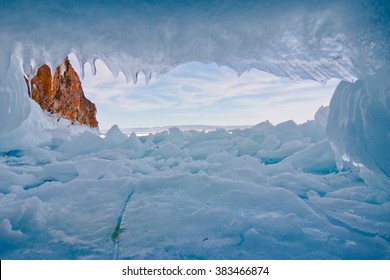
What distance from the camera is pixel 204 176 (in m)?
4.00

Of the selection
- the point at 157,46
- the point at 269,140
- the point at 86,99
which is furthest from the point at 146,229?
the point at 86,99

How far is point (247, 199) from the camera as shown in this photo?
340 cm

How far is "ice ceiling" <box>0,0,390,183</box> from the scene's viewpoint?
265cm

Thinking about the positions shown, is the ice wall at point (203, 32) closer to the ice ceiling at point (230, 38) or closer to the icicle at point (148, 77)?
the ice ceiling at point (230, 38)

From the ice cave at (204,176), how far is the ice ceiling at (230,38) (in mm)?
12

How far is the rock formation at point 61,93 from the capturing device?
78.0 feet

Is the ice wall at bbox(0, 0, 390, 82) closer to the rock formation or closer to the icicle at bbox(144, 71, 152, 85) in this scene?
the icicle at bbox(144, 71, 152, 85)

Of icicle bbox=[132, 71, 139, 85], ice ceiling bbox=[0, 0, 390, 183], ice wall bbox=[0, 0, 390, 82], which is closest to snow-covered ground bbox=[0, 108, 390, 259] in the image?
ice ceiling bbox=[0, 0, 390, 183]

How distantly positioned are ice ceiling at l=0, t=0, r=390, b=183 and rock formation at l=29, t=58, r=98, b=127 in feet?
67.8

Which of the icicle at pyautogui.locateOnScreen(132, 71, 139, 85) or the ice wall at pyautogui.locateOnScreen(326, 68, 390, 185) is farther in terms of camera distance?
the icicle at pyautogui.locateOnScreen(132, 71, 139, 85)

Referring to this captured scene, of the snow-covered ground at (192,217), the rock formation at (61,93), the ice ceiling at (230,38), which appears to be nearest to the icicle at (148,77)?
the ice ceiling at (230,38)

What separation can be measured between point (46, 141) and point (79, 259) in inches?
371

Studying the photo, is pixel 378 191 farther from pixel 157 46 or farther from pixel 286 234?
pixel 157 46

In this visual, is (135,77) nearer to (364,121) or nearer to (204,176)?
(204,176)
